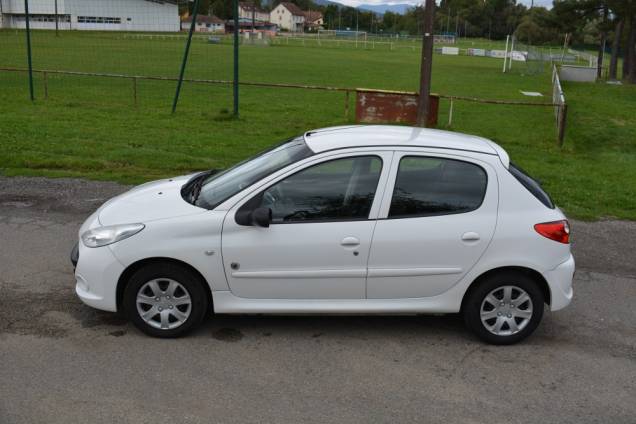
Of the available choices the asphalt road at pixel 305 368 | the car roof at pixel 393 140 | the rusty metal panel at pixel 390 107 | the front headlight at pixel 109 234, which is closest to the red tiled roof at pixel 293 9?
the rusty metal panel at pixel 390 107

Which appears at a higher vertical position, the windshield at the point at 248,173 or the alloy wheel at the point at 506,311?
the windshield at the point at 248,173

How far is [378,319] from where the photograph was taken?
18.7ft

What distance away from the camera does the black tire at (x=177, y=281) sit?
502 cm

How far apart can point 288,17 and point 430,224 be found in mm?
173680

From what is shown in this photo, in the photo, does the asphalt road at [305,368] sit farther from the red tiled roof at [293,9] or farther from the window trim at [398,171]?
the red tiled roof at [293,9]

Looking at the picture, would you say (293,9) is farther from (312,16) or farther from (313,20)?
(313,20)

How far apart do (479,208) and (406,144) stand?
2.32 ft

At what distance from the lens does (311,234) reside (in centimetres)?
501

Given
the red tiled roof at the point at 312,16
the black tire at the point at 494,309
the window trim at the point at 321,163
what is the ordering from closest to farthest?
the window trim at the point at 321,163
the black tire at the point at 494,309
the red tiled roof at the point at 312,16

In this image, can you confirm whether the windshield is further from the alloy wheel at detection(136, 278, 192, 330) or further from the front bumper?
the front bumper

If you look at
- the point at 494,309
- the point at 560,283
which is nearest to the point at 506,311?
the point at 494,309

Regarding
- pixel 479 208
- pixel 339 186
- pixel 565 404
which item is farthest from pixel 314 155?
pixel 565 404

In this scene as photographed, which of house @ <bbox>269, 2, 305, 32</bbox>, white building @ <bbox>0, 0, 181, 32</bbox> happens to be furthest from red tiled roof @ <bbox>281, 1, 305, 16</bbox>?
white building @ <bbox>0, 0, 181, 32</bbox>

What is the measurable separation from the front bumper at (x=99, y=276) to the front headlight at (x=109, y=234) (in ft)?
0.15
